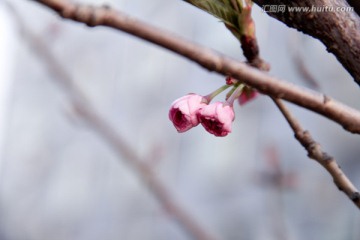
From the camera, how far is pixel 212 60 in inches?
14.4

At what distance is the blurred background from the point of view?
95.0 inches

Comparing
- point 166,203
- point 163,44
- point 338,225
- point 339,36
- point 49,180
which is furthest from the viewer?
point 49,180

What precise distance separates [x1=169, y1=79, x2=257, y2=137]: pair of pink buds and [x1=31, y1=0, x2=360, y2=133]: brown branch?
0.25 meters

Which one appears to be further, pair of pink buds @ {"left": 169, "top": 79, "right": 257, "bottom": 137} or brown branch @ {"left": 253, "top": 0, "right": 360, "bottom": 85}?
pair of pink buds @ {"left": 169, "top": 79, "right": 257, "bottom": 137}

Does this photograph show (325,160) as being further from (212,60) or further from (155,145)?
(155,145)

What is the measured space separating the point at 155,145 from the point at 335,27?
3.17 meters

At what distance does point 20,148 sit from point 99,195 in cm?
162

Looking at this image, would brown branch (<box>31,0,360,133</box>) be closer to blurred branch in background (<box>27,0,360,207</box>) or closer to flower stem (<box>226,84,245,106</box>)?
blurred branch in background (<box>27,0,360,207</box>)

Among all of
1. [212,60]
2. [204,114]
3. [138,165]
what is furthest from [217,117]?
[138,165]

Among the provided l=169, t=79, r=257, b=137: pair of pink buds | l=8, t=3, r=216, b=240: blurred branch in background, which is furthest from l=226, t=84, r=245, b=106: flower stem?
l=8, t=3, r=216, b=240: blurred branch in background

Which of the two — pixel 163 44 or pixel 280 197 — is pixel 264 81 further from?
pixel 280 197

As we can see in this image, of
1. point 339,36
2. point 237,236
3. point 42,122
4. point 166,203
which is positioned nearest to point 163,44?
point 339,36

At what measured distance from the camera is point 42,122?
5648mm

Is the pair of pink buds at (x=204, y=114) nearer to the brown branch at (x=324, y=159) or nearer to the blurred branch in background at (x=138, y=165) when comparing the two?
the brown branch at (x=324, y=159)
